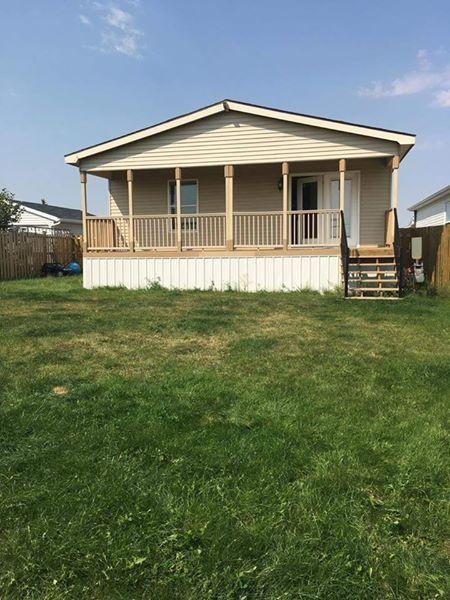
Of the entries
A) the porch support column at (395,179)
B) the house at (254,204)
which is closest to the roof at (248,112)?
the house at (254,204)

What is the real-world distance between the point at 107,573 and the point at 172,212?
44.3ft

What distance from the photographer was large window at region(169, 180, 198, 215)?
14.8 m

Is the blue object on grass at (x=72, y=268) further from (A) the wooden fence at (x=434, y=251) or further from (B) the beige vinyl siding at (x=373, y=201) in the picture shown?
(A) the wooden fence at (x=434, y=251)

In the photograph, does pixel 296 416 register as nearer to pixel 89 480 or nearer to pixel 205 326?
pixel 89 480

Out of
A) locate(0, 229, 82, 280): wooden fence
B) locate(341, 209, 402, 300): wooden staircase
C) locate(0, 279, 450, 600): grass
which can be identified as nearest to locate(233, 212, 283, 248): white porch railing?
locate(341, 209, 402, 300): wooden staircase

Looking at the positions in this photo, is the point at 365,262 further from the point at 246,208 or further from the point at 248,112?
the point at 248,112

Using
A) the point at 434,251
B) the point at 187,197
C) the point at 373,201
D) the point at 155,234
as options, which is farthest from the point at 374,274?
the point at 187,197

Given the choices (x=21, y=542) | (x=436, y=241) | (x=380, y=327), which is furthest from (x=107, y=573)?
(x=436, y=241)

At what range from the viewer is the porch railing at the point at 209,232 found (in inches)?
497

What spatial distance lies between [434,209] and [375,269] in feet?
58.5

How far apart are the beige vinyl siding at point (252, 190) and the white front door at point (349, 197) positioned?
0.54 ft

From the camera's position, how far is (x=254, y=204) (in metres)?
14.2

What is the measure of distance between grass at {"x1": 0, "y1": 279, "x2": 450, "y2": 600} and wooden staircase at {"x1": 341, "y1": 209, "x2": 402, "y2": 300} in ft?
15.7

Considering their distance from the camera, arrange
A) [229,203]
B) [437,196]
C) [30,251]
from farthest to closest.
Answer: [437,196]
[30,251]
[229,203]
